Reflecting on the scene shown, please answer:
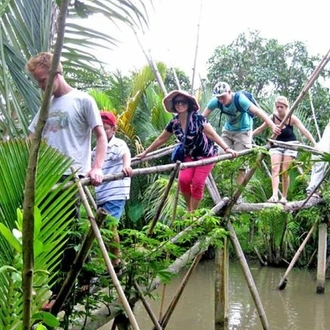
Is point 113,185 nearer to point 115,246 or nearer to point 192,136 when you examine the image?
point 115,246

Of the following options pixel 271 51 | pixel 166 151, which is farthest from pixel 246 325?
pixel 271 51

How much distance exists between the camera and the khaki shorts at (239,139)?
17.7ft

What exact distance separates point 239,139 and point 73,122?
113 inches

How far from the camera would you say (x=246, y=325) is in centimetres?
681

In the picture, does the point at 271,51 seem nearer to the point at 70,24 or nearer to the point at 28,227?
the point at 70,24

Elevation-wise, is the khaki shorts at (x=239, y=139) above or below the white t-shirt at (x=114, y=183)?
above

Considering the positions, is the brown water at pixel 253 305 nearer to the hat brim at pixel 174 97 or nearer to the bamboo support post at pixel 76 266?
the hat brim at pixel 174 97

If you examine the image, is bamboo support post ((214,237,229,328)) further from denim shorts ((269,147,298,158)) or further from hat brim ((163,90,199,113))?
hat brim ((163,90,199,113))

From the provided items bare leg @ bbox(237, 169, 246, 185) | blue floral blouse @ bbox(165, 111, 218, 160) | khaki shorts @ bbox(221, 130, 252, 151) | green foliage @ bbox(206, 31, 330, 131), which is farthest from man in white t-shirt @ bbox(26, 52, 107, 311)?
green foliage @ bbox(206, 31, 330, 131)

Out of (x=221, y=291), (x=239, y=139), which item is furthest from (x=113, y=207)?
(x=221, y=291)

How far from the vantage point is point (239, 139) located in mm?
5445

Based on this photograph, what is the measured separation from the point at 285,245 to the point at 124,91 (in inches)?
184

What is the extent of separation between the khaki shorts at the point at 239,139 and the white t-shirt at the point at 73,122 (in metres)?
2.74

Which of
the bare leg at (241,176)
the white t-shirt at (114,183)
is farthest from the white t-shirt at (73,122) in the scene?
the bare leg at (241,176)
